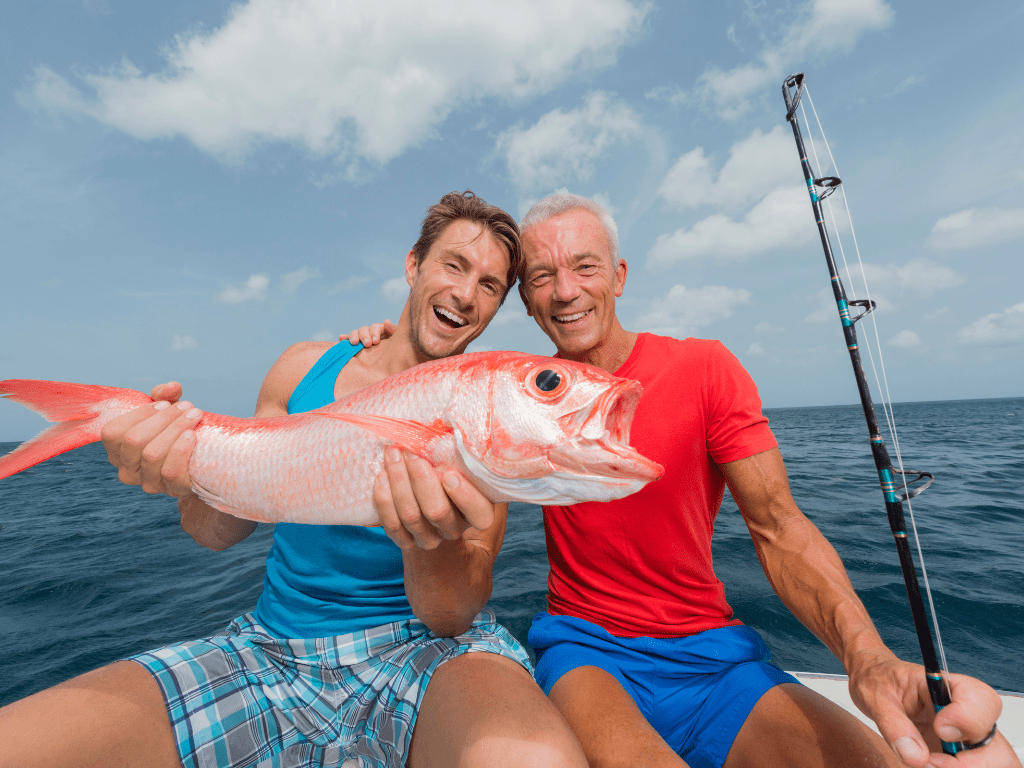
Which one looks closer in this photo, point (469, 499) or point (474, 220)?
point (469, 499)

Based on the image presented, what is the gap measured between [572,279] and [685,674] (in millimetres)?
2307

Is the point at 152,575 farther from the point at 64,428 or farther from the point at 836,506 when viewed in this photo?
the point at 836,506

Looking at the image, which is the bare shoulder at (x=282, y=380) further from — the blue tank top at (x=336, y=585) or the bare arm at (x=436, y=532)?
the bare arm at (x=436, y=532)

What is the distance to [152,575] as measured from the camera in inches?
300

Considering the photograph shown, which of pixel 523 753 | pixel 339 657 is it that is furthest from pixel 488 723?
pixel 339 657

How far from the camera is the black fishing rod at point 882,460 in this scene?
1630 millimetres

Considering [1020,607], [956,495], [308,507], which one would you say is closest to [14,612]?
[308,507]

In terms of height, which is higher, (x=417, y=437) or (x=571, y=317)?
(x=571, y=317)

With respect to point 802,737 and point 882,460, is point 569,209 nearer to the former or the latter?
point 882,460

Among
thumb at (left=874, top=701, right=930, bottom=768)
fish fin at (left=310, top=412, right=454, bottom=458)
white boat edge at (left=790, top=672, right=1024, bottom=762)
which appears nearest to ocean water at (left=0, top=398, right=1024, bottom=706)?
white boat edge at (left=790, top=672, right=1024, bottom=762)

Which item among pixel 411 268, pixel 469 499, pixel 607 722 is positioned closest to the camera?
→ pixel 469 499

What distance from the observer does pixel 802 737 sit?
1938 mm

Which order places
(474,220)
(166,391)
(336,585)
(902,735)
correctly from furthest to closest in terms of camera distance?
(474,220)
(336,585)
(166,391)
(902,735)

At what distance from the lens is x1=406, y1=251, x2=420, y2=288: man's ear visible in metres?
3.19
